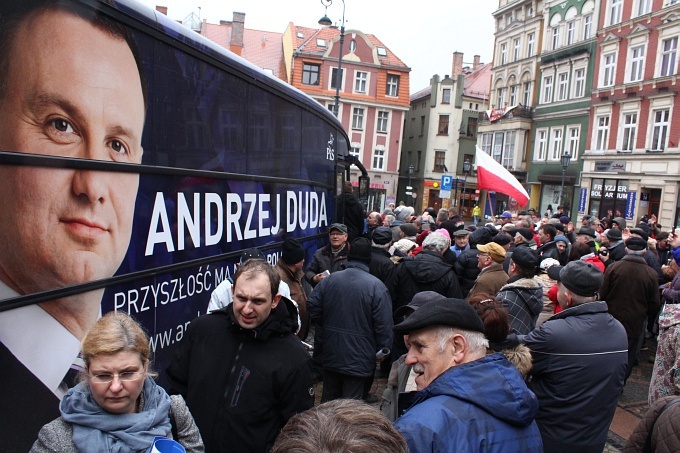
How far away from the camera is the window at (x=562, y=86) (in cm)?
3628

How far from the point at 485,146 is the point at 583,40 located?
12512 mm

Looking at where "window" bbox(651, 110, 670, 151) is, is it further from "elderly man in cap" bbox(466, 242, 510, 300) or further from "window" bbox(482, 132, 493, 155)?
"elderly man in cap" bbox(466, 242, 510, 300)

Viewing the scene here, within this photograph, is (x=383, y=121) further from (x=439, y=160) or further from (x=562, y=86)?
(x=562, y=86)

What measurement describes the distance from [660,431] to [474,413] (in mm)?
1147

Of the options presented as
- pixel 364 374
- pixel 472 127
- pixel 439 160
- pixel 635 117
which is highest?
pixel 472 127

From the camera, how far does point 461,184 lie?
51125 mm

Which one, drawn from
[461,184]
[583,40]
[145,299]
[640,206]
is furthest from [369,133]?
[145,299]

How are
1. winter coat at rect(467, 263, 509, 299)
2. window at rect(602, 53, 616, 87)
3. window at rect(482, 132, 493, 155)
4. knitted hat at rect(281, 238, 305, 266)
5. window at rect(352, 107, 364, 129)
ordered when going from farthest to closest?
window at rect(352, 107, 364, 129), window at rect(482, 132, 493, 155), window at rect(602, 53, 616, 87), winter coat at rect(467, 263, 509, 299), knitted hat at rect(281, 238, 305, 266)

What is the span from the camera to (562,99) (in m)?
36.7

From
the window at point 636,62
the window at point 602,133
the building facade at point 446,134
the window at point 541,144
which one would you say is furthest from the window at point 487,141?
the window at point 636,62


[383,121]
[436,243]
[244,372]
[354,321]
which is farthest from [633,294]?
[383,121]

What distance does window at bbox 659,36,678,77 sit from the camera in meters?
27.7

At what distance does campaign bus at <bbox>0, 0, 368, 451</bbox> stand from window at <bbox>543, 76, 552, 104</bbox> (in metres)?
36.6

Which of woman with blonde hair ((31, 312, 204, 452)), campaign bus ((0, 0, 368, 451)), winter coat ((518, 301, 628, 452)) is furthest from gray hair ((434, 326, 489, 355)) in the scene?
campaign bus ((0, 0, 368, 451))
